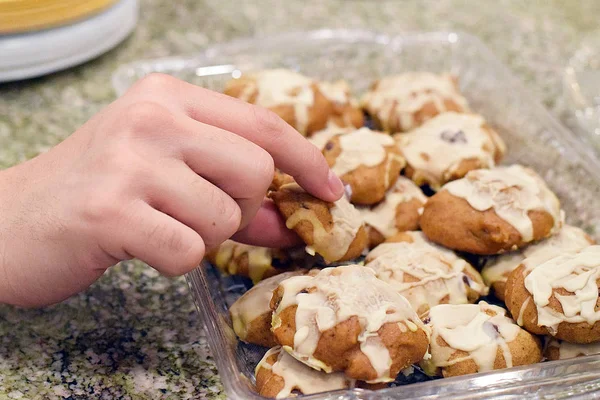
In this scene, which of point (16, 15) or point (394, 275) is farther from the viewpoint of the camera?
point (16, 15)

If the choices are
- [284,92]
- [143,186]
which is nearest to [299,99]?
[284,92]

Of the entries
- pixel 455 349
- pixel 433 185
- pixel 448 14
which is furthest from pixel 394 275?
pixel 448 14

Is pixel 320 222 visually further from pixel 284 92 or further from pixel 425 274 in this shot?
pixel 284 92

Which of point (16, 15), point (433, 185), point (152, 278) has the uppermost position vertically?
point (16, 15)

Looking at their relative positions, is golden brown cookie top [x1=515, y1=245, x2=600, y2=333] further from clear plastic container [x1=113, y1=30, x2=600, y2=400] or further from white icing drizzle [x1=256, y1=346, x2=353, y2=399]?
white icing drizzle [x1=256, y1=346, x2=353, y2=399]

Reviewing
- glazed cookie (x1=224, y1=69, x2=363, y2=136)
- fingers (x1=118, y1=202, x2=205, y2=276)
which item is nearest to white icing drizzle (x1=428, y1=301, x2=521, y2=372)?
fingers (x1=118, y1=202, x2=205, y2=276)

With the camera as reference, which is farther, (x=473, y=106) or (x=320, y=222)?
(x=473, y=106)

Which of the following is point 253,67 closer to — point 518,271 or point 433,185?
point 433,185

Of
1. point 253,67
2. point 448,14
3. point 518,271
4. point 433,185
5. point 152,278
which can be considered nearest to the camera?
point 518,271
